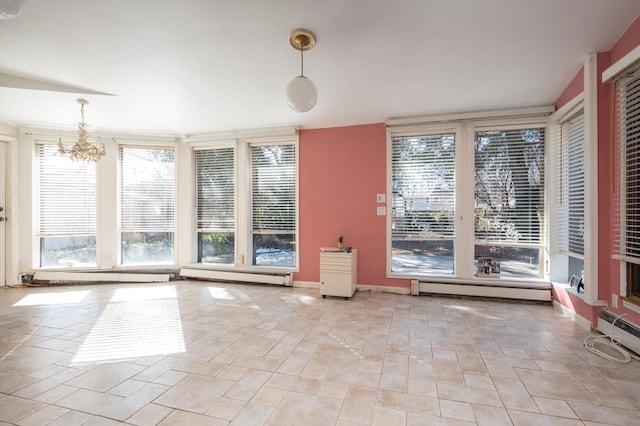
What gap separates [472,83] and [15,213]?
7.10m

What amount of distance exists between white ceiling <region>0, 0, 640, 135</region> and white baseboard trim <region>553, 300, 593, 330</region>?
256 centimetres

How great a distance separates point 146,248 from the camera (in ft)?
17.5

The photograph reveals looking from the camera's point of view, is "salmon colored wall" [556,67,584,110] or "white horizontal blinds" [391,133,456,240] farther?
"white horizontal blinds" [391,133,456,240]

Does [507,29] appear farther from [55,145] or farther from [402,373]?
[55,145]

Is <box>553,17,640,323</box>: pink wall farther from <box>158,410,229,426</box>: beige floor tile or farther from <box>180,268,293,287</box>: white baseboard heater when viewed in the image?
<box>180,268,293,287</box>: white baseboard heater

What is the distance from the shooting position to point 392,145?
4453mm

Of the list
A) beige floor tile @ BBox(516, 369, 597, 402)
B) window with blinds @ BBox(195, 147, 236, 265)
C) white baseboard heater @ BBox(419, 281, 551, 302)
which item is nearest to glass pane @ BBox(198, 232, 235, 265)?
window with blinds @ BBox(195, 147, 236, 265)

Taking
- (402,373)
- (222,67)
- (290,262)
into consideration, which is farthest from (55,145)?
(402,373)

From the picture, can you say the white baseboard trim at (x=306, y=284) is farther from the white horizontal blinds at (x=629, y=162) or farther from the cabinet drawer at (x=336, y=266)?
the white horizontal blinds at (x=629, y=162)

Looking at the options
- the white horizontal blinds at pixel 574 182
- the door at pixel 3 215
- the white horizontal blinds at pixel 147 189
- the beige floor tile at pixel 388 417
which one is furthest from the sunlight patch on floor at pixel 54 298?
the white horizontal blinds at pixel 574 182

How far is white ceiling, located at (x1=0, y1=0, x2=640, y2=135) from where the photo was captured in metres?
2.28

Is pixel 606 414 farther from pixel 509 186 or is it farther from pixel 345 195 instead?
pixel 345 195

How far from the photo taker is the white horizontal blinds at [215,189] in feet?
17.2

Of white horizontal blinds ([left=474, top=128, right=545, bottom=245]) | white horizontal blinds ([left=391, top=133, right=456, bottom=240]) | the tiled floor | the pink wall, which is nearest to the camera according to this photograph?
the tiled floor
